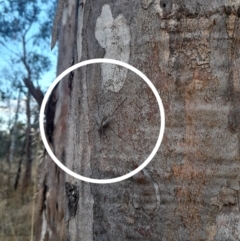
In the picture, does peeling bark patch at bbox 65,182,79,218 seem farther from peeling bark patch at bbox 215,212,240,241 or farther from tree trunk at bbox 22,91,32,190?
tree trunk at bbox 22,91,32,190

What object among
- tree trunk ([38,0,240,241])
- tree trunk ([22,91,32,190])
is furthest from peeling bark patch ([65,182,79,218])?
tree trunk ([22,91,32,190])

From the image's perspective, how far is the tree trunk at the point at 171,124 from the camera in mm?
364

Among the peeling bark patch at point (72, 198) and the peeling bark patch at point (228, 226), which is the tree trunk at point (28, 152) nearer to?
the peeling bark patch at point (72, 198)

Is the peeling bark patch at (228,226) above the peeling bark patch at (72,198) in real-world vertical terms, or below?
below

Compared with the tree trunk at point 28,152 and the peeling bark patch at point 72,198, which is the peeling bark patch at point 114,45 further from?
the tree trunk at point 28,152

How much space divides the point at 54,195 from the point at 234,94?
68.1 inches

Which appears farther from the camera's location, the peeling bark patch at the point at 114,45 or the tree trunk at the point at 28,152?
the tree trunk at the point at 28,152

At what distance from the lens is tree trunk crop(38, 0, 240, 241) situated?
36 cm

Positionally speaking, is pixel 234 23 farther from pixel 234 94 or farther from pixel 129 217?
pixel 129 217

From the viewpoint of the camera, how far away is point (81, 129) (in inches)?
16.6

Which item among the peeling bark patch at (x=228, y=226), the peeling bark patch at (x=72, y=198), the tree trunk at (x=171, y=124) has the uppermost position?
the tree trunk at (x=171, y=124)

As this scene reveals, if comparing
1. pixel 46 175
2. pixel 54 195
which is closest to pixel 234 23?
pixel 54 195

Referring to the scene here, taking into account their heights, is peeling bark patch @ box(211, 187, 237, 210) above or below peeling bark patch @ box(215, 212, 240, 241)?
above

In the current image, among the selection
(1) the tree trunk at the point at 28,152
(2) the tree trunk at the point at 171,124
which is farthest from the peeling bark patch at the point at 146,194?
(1) the tree trunk at the point at 28,152
